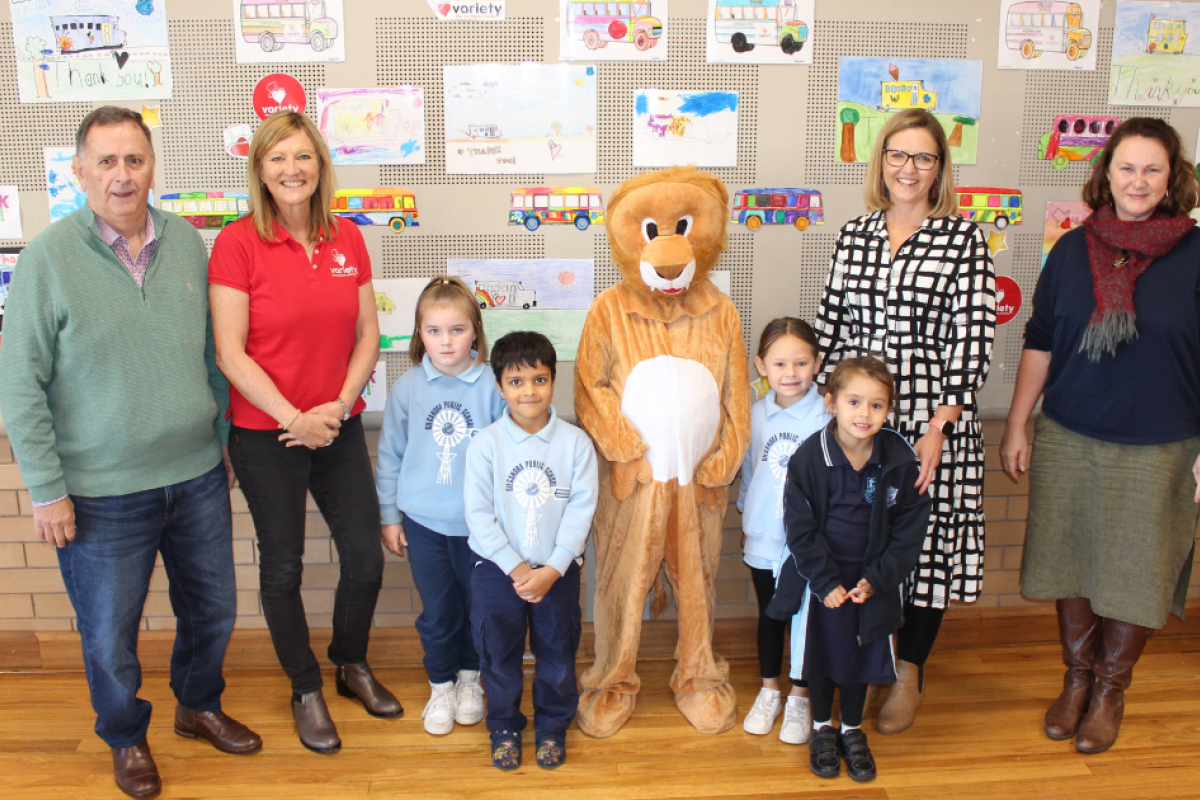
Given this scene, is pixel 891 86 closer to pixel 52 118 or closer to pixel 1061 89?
pixel 1061 89

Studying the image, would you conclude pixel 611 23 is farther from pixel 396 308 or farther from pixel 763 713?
pixel 763 713

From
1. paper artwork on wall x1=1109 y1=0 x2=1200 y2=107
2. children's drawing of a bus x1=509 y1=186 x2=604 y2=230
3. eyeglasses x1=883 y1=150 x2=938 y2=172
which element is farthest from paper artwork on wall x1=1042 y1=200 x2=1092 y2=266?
children's drawing of a bus x1=509 y1=186 x2=604 y2=230

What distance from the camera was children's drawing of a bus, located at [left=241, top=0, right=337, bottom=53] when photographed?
2494 millimetres

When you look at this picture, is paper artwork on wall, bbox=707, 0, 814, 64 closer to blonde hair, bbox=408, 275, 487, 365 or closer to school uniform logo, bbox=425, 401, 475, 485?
blonde hair, bbox=408, 275, 487, 365

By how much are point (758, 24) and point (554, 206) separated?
869 mm

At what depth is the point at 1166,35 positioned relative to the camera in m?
2.71

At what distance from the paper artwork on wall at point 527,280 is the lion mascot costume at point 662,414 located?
1.30 feet

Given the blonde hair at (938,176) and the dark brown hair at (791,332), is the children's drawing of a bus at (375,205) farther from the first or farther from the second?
the blonde hair at (938,176)

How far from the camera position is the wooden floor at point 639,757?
2.15m

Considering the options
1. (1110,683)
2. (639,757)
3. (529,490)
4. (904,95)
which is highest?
(904,95)

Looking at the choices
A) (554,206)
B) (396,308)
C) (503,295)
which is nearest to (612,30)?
(554,206)

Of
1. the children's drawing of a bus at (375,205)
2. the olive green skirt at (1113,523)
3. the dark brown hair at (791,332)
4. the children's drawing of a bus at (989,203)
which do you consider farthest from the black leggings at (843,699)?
the children's drawing of a bus at (375,205)

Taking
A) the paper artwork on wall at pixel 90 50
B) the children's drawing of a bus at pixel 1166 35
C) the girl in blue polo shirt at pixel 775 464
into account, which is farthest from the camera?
the children's drawing of a bus at pixel 1166 35

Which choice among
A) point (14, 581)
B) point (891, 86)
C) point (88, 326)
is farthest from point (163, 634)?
point (891, 86)
